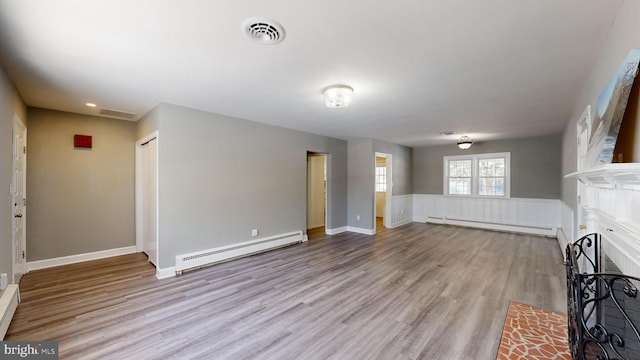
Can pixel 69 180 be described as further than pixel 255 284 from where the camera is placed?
Yes

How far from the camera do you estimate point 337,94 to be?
2.89 meters

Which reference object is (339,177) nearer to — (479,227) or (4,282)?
(479,227)

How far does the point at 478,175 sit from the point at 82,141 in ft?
29.2

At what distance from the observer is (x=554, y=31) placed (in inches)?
70.8

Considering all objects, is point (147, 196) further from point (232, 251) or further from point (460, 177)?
point (460, 177)

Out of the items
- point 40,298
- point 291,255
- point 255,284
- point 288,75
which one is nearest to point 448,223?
point 291,255

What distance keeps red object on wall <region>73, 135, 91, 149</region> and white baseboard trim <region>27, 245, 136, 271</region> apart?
1775mm

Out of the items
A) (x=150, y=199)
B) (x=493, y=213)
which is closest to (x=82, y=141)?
(x=150, y=199)

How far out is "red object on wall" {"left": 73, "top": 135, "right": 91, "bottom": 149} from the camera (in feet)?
13.3

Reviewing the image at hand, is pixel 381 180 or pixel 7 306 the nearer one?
pixel 7 306

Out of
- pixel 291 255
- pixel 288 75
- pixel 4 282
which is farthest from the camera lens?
pixel 291 255

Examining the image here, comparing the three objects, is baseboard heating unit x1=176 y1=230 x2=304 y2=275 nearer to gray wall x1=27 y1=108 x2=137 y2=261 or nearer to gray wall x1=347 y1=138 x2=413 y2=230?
gray wall x1=27 y1=108 x2=137 y2=261

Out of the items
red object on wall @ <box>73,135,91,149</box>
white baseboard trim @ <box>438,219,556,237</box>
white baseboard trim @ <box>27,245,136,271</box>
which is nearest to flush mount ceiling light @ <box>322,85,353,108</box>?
red object on wall @ <box>73,135,91,149</box>

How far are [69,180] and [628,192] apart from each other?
617 centimetres
